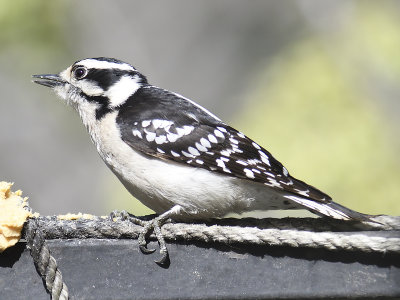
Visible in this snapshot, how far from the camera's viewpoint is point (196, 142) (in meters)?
3.87

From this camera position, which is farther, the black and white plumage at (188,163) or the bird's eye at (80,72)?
the bird's eye at (80,72)

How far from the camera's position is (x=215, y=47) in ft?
43.2

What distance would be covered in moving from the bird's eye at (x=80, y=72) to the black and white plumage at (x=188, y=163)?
1.19ft

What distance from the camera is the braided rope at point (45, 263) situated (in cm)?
280

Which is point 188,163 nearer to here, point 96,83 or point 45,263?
point 96,83

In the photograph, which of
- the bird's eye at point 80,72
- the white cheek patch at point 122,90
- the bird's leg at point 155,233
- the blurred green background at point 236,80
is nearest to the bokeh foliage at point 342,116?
the blurred green background at point 236,80

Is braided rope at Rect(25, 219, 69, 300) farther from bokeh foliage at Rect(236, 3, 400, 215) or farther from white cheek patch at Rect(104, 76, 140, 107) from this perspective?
bokeh foliage at Rect(236, 3, 400, 215)

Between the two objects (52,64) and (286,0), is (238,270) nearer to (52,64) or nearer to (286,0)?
(52,64)

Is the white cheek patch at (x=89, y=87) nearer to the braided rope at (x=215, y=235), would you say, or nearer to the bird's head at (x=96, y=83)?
the bird's head at (x=96, y=83)

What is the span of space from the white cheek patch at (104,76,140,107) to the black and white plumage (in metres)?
0.10

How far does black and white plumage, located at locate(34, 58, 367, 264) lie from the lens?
3.72 metres

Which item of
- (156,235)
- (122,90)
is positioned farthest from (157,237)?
(122,90)

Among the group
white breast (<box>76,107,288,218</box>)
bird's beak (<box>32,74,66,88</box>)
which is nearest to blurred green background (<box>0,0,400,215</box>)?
bird's beak (<box>32,74,66,88</box>)

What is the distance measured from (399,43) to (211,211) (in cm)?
581
